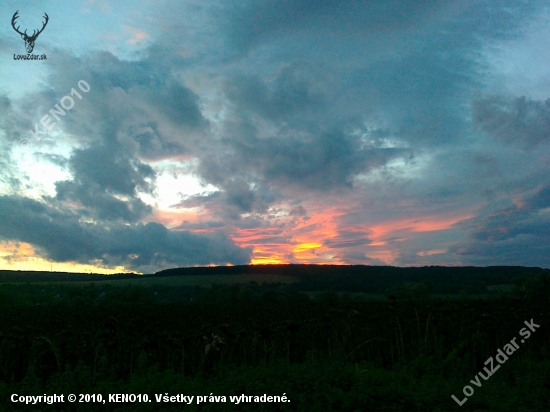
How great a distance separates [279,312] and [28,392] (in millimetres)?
12078

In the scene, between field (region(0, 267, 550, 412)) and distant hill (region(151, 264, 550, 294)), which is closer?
field (region(0, 267, 550, 412))

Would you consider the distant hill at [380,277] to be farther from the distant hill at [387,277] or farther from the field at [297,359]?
the field at [297,359]

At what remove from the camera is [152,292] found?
2384 inches

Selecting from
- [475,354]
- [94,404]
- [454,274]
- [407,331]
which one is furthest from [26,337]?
[454,274]

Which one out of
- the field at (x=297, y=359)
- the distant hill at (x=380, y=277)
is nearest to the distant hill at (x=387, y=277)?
the distant hill at (x=380, y=277)

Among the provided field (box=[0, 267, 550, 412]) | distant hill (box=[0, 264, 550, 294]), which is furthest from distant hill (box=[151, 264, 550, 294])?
field (box=[0, 267, 550, 412])

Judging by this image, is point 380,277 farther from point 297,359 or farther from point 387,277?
point 297,359

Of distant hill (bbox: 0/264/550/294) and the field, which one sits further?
distant hill (bbox: 0/264/550/294)

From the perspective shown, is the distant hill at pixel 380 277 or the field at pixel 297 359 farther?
the distant hill at pixel 380 277

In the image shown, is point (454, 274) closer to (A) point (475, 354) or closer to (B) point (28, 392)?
(A) point (475, 354)

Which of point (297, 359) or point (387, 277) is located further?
point (387, 277)

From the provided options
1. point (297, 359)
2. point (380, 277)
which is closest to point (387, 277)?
point (380, 277)

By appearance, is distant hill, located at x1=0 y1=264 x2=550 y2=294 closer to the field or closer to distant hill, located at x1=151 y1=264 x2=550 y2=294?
distant hill, located at x1=151 y1=264 x2=550 y2=294

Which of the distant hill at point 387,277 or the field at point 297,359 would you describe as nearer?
the field at point 297,359
